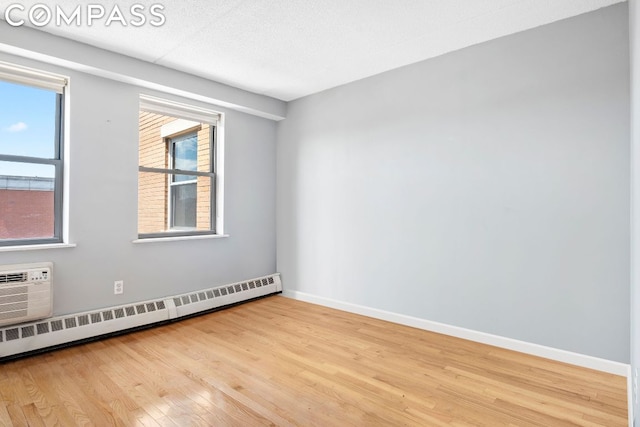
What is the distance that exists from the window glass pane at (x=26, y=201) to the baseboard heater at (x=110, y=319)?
2.45ft

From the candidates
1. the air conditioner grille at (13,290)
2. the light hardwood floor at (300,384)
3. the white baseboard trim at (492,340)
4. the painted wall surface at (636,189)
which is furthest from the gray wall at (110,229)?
the painted wall surface at (636,189)

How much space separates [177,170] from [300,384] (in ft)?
8.78

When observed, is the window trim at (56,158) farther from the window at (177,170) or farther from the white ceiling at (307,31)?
the window at (177,170)

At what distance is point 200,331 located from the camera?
321 centimetres

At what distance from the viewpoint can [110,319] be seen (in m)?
3.03

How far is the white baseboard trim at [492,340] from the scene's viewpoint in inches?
93.4

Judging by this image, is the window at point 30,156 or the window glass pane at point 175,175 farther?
the window glass pane at point 175,175

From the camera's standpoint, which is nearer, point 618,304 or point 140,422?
point 140,422

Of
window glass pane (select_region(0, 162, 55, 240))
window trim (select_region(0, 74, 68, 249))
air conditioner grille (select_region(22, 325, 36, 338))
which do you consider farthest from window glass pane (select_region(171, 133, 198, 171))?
air conditioner grille (select_region(22, 325, 36, 338))

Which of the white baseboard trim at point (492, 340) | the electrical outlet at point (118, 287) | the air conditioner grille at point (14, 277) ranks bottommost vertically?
the white baseboard trim at point (492, 340)

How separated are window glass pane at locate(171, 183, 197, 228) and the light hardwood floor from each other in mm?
1380

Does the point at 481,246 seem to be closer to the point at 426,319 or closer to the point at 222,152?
the point at 426,319

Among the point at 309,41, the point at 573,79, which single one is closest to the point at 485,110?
the point at 573,79

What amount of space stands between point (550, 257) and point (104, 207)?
3805 mm
